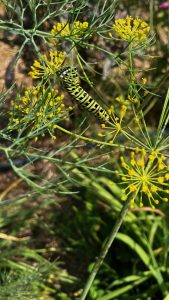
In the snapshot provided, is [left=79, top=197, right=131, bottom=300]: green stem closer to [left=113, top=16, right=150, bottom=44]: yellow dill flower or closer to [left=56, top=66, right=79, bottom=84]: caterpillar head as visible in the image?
[left=56, top=66, right=79, bottom=84]: caterpillar head

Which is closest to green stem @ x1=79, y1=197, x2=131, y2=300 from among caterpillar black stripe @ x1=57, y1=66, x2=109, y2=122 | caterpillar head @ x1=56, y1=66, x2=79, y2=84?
caterpillar black stripe @ x1=57, y1=66, x2=109, y2=122

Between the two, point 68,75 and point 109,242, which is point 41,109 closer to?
point 68,75

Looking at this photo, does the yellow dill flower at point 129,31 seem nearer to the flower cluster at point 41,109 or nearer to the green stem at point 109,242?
the flower cluster at point 41,109

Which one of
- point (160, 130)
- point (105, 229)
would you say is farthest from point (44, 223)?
point (160, 130)

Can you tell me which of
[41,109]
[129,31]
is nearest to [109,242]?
[41,109]

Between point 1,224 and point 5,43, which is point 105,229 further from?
point 5,43

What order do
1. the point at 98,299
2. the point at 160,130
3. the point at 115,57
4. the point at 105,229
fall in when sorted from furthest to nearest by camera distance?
the point at 105,229, the point at 98,299, the point at 115,57, the point at 160,130
